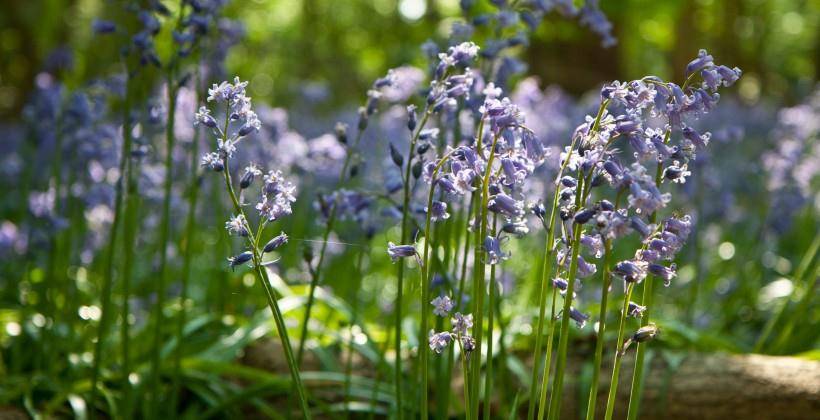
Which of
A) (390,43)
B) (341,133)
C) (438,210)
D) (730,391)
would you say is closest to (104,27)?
(341,133)

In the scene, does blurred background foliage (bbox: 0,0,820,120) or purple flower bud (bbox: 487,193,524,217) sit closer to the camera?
purple flower bud (bbox: 487,193,524,217)

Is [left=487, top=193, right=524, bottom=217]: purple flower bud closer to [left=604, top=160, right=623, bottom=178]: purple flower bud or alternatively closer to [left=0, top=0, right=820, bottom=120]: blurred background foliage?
[left=604, top=160, right=623, bottom=178]: purple flower bud

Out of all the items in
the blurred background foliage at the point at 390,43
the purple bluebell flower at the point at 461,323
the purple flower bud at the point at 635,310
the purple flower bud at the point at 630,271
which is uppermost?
the blurred background foliage at the point at 390,43

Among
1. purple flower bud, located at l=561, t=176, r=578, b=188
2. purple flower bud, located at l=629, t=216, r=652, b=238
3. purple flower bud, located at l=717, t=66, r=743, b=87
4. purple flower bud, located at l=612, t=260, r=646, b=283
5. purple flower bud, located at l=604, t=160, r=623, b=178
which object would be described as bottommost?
purple flower bud, located at l=612, t=260, r=646, b=283

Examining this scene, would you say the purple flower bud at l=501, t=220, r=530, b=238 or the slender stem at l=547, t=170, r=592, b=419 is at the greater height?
the purple flower bud at l=501, t=220, r=530, b=238

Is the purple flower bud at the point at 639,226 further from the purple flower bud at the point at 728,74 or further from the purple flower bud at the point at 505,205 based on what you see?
the purple flower bud at the point at 728,74

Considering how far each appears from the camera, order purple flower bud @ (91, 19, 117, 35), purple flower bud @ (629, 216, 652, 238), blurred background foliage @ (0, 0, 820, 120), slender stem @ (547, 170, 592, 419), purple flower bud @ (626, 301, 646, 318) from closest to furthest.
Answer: purple flower bud @ (629, 216, 652, 238) < slender stem @ (547, 170, 592, 419) < purple flower bud @ (626, 301, 646, 318) < purple flower bud @ (91, 19, 117, 35) < blurred background foliage @ (0, 0, 820, 120)

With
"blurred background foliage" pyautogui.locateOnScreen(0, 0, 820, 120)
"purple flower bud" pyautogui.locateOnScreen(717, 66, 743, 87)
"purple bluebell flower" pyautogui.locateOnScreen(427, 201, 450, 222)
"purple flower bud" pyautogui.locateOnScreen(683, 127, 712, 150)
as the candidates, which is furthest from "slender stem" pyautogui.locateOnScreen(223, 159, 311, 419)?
"blurred background foliage" pyautogui.locateOnScreen(0, 0, 820, 120)

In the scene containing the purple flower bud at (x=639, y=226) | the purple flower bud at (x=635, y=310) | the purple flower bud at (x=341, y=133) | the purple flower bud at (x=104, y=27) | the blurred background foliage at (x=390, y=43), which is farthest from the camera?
the blurred background foliage at (x=390, y=43)

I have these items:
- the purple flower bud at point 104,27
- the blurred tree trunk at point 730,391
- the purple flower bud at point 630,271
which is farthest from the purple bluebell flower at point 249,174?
the blurred tree trunk at point 730,391
